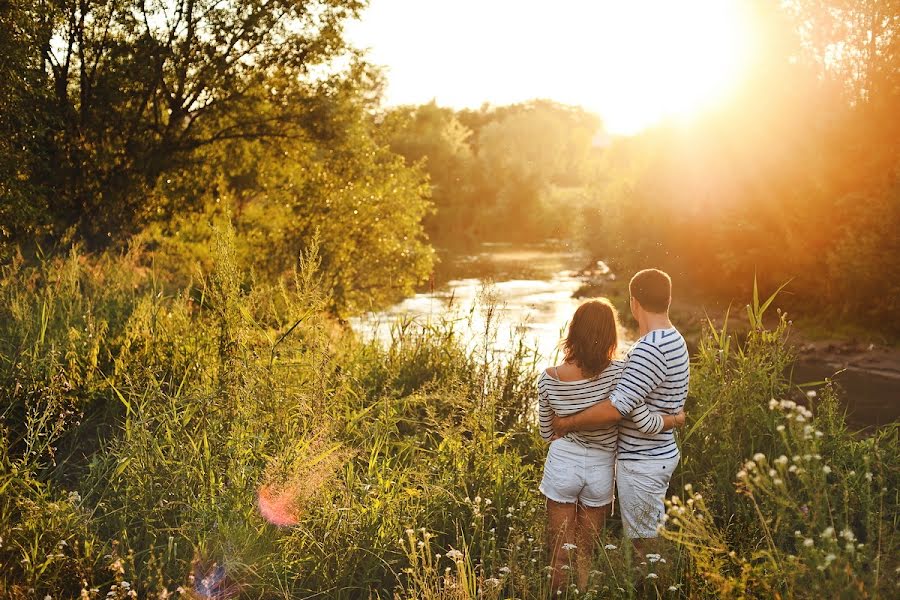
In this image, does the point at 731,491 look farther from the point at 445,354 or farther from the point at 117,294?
the point at 117,294

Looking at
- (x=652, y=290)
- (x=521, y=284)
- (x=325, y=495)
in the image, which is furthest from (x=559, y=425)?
(x=521, y=284)

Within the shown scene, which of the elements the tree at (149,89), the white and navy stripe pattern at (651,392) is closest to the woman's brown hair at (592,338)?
the white and navy stripe pattern at (651,392)

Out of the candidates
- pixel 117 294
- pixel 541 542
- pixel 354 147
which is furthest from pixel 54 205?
pixel 541 542

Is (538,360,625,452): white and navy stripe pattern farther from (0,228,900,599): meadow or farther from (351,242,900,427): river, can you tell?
(351,242,900,427): river

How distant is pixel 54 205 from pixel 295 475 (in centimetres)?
1350

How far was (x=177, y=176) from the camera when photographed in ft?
58.2

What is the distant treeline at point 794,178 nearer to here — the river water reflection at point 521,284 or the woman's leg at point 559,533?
the river water reflection at point 521,284

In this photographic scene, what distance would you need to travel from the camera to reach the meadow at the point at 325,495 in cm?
344

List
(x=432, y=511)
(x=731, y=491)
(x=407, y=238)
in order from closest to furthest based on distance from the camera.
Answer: (x=432, y=511), (x=731, y=491), (x=407, y=238)

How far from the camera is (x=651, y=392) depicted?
433 cm

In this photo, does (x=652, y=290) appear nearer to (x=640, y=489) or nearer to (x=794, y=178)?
(x=640, y=489)

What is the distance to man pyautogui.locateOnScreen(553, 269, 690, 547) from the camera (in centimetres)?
420

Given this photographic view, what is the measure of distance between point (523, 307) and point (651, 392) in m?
18.8

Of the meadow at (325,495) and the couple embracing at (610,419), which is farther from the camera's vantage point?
the couple embracing at (610,419)
